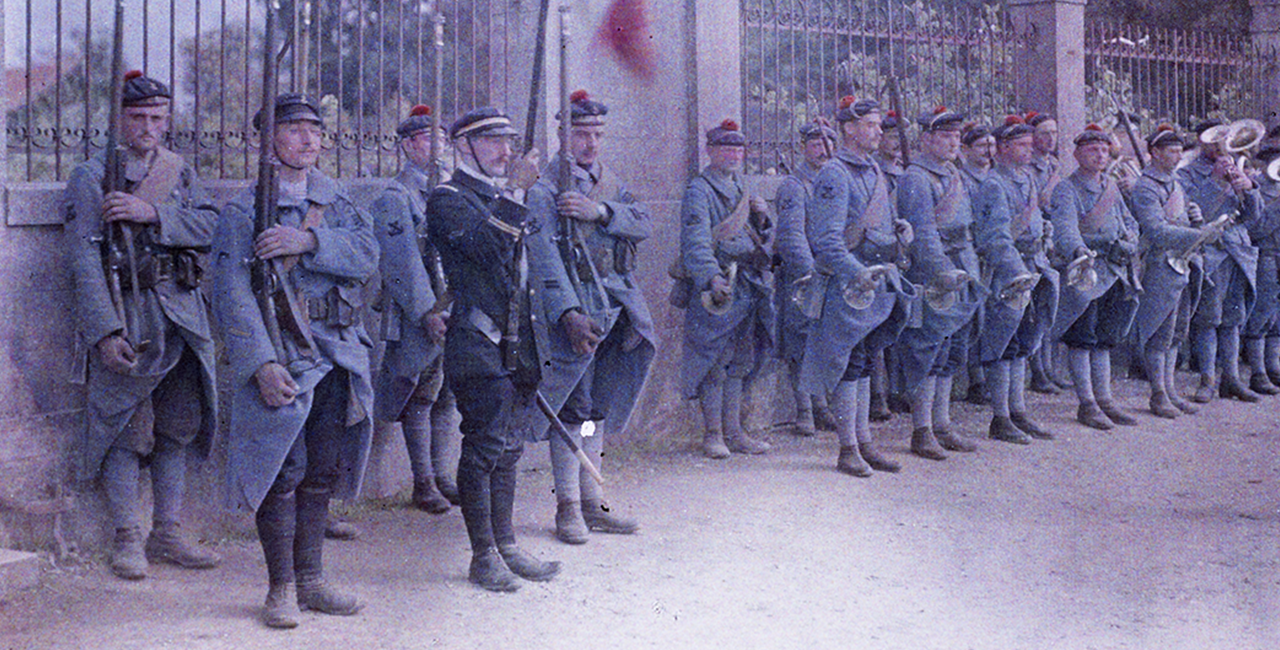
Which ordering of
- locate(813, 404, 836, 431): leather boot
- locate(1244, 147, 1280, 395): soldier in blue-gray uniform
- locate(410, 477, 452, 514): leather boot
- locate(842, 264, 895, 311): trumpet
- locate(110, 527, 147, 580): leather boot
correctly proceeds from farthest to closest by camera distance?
1. locate(1244, 147, 1280, 395): soldier in blue-gray uniform
2. locate(813, 404, 836, 431): leather boot
3. locate(842, 264, 895, 311): trumpet
4. locate(410, 477, 452, 514): leather boot
5. locate(110, 527, 147, 580): leather boot

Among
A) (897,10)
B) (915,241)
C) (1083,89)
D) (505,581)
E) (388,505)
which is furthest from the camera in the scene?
(1083,89)

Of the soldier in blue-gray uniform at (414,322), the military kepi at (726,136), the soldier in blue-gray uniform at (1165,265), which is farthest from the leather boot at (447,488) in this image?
the soldier in blue-gray uniform at (1165,265)

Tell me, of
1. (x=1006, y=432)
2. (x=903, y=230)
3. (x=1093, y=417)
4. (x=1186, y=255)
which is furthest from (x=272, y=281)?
(x=1186, y=255)

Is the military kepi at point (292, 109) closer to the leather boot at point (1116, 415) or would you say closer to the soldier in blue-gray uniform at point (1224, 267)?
the leather boot at point (1116, 415)

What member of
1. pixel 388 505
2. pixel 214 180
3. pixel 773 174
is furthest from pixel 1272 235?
pixel 214 180

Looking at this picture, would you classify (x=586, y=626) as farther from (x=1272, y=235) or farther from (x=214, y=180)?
(x=1272, y=235)

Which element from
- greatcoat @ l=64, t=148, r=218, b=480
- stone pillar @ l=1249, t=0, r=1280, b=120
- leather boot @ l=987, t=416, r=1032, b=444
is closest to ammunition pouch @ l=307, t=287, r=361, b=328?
greatcoat @ l=64, t=148, r=218, b=480

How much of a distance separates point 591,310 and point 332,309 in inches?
67.4

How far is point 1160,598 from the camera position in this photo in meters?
6.64

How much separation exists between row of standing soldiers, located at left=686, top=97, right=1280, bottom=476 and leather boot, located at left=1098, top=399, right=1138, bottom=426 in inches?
0.8

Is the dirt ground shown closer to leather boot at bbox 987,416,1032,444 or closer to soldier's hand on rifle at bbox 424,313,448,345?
leather boot at bbox 987,416,1032,444

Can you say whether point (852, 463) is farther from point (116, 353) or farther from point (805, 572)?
point (116, 353)

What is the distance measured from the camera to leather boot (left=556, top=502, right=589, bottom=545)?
742 centimetres

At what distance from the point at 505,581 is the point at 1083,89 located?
8.22 meters
